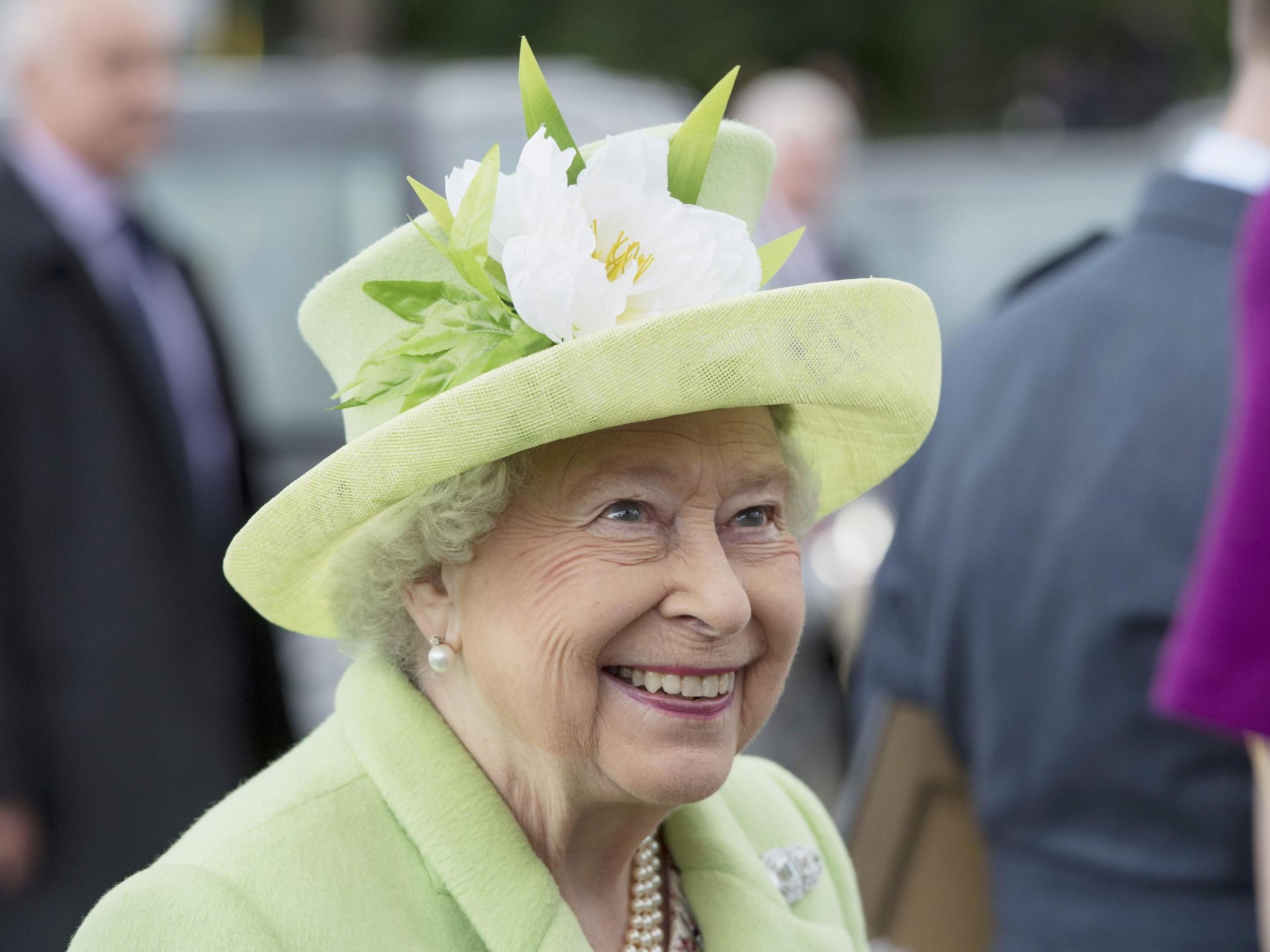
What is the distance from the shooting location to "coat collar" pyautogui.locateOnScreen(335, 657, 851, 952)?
1.90 meters

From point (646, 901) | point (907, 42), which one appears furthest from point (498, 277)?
point (907, 42)

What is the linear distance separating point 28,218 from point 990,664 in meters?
2.57

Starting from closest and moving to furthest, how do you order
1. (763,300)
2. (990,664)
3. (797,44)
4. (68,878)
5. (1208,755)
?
1. (763,300)
2. (1208,755)
3. (990,664)
4. (68,878)
5. (797,44)

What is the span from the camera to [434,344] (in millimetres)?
1856

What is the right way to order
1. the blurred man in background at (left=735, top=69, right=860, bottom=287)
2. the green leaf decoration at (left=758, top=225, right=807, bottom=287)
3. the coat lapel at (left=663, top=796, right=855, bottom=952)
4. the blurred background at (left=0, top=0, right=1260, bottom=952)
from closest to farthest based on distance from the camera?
the green leaf decoration at (left=758, top=225, right=807, bottom=287) < the coat lapel at (left=663, top=796, right=855, bottom=952) < the blurred background at (left=0, top=0, right=1260, bottom=952) < the blurred man in background at (left=735, top=69, right=860, bottom=287)

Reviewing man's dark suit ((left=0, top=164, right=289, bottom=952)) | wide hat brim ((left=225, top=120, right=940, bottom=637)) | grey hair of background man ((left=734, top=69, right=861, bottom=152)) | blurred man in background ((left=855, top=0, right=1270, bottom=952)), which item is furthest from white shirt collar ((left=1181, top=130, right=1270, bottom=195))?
grey hair of background man ((left=734, top=69, right=861, bottom=152))

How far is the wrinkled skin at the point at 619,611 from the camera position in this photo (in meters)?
1.87

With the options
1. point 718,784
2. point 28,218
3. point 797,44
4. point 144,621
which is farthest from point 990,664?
point 797,44

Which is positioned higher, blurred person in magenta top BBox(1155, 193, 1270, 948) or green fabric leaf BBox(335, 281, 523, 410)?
green fabric leaf BBox(335, 281, 523, 410)

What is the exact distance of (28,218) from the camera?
13.8 ft

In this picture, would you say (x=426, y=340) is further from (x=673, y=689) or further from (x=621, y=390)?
(x=673, y=689)

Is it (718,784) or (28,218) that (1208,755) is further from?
(28,218)

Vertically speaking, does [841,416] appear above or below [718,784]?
above

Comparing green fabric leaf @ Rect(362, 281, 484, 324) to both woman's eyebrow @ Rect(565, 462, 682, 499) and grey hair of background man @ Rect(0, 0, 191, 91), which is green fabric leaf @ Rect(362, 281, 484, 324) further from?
grey hair of background man @ Rect(0, 0, 191, 91)
